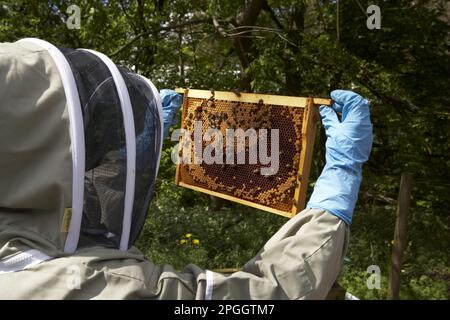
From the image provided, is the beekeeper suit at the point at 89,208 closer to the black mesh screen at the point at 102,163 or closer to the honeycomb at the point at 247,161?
the black mesh screen at the point at 102,163

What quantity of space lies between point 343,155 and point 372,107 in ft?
13.1

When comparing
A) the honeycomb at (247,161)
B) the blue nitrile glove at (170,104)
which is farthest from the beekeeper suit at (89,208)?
the blue nitrile glove at (170,104)

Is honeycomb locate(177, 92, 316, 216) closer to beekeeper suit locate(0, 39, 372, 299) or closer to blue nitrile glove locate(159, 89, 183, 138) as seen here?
blue nitrile glove locate(159, 89, 183, 138)

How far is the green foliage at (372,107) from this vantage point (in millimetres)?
5113

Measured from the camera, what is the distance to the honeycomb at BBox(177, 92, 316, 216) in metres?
2.82

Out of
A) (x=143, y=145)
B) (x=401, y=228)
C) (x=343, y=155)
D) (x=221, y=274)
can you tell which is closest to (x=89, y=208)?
(x=143, y=145)

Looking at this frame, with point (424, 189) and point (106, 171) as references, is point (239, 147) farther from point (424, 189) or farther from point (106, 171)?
point (424, 189)

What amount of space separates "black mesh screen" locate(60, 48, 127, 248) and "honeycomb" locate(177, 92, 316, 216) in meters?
1.24

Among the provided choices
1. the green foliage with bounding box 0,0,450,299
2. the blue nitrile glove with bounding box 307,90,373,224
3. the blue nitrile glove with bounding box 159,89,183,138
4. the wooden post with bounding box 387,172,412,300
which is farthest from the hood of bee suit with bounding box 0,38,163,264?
the wooden post with bounding box 387,172,412,300

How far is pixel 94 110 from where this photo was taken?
1818mm

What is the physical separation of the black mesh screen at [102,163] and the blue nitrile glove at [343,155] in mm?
809
